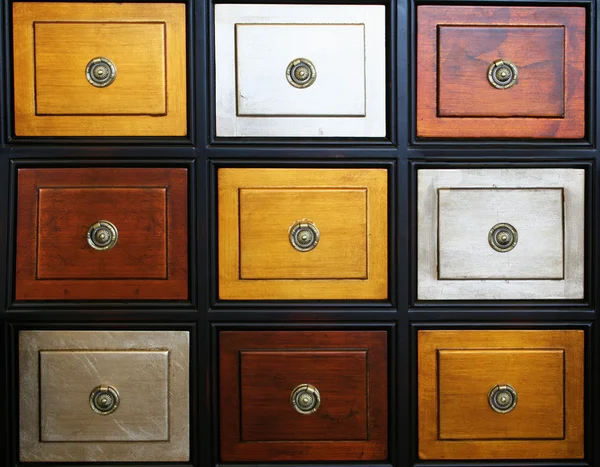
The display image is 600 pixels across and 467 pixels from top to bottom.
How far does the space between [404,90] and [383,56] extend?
0.23ft

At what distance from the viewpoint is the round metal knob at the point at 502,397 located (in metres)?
1.10

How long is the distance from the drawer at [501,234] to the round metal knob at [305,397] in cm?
26

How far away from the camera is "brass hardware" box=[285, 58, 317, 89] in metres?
1.08

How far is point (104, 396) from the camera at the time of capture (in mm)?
1089

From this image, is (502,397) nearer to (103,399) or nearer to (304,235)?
(304,235)

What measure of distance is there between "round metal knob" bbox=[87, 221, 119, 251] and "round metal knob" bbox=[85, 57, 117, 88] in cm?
24

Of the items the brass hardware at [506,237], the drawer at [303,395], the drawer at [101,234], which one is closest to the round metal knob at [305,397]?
the drawer at [303,395]

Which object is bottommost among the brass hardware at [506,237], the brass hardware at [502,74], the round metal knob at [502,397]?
the round metal knob at [502,397]

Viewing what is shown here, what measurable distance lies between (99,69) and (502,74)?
2.32 ft

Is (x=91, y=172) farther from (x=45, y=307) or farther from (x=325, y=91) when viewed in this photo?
(x=325, y=91)

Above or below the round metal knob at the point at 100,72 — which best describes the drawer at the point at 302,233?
below

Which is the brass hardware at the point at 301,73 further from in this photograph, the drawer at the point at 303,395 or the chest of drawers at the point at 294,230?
the drawer at the point at 303,395

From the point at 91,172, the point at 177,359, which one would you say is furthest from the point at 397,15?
the point at 177,359

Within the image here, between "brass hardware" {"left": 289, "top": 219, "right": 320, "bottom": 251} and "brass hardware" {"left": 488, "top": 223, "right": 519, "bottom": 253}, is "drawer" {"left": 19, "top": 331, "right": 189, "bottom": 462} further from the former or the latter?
"brass hardware" {"left": 488, "top": 223, "right": 519, "bottom": 253}
